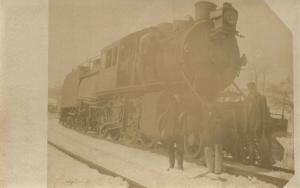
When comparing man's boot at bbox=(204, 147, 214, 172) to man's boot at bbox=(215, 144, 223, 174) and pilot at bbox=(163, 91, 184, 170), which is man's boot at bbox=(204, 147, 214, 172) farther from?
pilot at bbox=(163, 91, 184, 170)

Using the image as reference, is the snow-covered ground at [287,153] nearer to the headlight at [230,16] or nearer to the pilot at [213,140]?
the pilot at [213,140]

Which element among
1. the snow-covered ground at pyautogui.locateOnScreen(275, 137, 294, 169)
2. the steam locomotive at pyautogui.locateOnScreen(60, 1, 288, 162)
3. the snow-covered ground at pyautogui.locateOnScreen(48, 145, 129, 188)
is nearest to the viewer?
the snow-covered ground at pyautogui.locateOnScreen(48, 145, 129, 188)

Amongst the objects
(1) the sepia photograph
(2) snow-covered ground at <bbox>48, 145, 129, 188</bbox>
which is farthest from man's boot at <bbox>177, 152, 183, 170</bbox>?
(2) snow-covered ground at <bbox>48, 145, 129, 188</bbox>

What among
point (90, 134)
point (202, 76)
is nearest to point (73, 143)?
point (90, 134)

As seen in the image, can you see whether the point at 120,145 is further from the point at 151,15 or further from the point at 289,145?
the point at 289,145

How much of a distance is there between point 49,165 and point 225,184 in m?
0.91

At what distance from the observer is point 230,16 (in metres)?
2.10

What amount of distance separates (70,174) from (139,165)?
0.35 metres

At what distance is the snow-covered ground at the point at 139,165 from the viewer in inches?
75.3

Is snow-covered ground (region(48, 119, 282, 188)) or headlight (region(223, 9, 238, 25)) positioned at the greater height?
headlight (region(223, 9, 238, 25))

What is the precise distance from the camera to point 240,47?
216 cm

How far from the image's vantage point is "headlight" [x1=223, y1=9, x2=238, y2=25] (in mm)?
2094

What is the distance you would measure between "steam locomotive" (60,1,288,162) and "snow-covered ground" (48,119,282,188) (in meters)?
0.06

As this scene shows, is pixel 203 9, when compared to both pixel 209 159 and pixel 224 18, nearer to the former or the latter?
pixel 224 18
